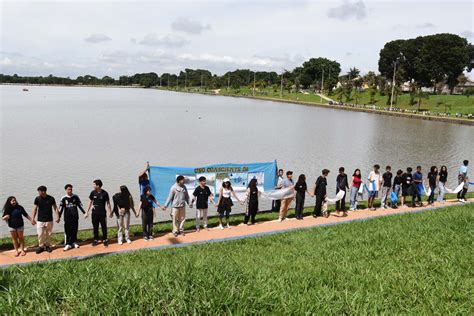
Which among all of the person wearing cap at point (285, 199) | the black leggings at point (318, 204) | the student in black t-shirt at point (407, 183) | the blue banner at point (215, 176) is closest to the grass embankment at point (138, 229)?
the person wearing cap at point (285, 199)

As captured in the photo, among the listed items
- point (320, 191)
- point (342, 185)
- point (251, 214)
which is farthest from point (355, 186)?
point (251, 214)

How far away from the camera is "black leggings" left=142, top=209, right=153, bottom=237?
1175cm

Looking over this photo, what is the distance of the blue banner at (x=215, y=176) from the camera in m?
13.7

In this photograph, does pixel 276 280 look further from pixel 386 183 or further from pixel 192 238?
pixel 386 183

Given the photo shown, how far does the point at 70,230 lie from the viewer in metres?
11.0

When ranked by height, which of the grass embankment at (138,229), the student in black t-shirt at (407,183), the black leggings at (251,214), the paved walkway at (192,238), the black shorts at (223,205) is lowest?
the grass embankment at (138,229)

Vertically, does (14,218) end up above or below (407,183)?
below

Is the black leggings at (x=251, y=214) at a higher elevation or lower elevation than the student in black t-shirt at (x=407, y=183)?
lower

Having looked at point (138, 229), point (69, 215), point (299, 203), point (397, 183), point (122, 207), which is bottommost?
point (138, 229)

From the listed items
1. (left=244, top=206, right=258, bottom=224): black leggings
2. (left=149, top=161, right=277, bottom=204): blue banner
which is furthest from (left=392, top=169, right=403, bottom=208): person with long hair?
(left=244, top=206, right=258, bottom=224): black leggings

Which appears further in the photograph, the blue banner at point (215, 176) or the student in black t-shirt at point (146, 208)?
the blue banner at point (215, 176)

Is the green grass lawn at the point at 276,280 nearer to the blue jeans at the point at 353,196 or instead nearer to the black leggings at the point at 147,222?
the black leggings at the point at 147,222

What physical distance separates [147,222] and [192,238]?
1361mm

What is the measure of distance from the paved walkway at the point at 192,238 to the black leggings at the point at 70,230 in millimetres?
273
